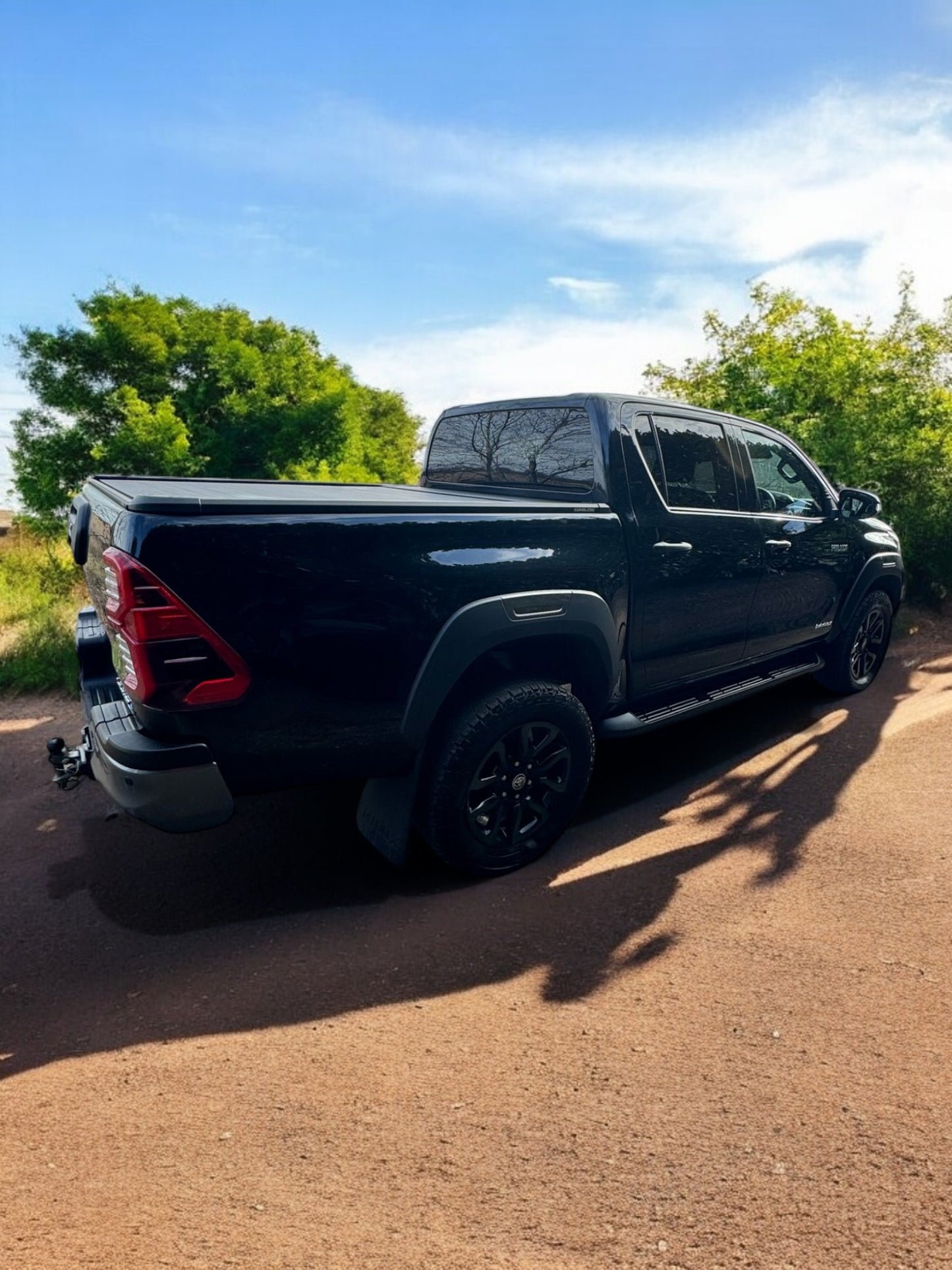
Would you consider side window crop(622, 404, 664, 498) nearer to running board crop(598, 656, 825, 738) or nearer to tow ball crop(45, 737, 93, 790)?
running board crop(598, 656, 825, 738)

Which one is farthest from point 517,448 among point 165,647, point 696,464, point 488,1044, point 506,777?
point 488,1044

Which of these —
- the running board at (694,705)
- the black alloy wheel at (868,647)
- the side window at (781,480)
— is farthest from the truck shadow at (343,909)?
the side window at (781,480)

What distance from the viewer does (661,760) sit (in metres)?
4.76

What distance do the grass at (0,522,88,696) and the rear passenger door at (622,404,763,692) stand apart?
14.8ft

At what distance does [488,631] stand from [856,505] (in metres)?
3.54

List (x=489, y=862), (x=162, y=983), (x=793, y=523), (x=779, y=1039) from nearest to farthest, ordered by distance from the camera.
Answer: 1. (x=779, y=1039)
2. (x=162, y=983)
3. (x=489, y=862)
4. (x=793, y=523)

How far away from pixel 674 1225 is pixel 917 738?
382 centimetres

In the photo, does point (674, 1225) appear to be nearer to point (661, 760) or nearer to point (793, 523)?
point (661, 760)

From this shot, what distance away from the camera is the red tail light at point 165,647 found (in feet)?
7.89

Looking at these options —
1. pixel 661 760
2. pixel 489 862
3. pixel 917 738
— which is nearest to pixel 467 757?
pixel 489 862

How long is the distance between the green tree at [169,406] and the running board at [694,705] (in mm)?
10317

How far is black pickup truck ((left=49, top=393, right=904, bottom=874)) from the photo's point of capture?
99.2 inches

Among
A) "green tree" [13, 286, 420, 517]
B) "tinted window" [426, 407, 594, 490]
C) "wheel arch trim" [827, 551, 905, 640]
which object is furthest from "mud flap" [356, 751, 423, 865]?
"green tree" [13, 286, 420, 517]

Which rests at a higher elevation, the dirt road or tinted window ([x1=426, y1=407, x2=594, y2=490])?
tinted window ([x1=426, y1=407, x2=594, y2=490])
